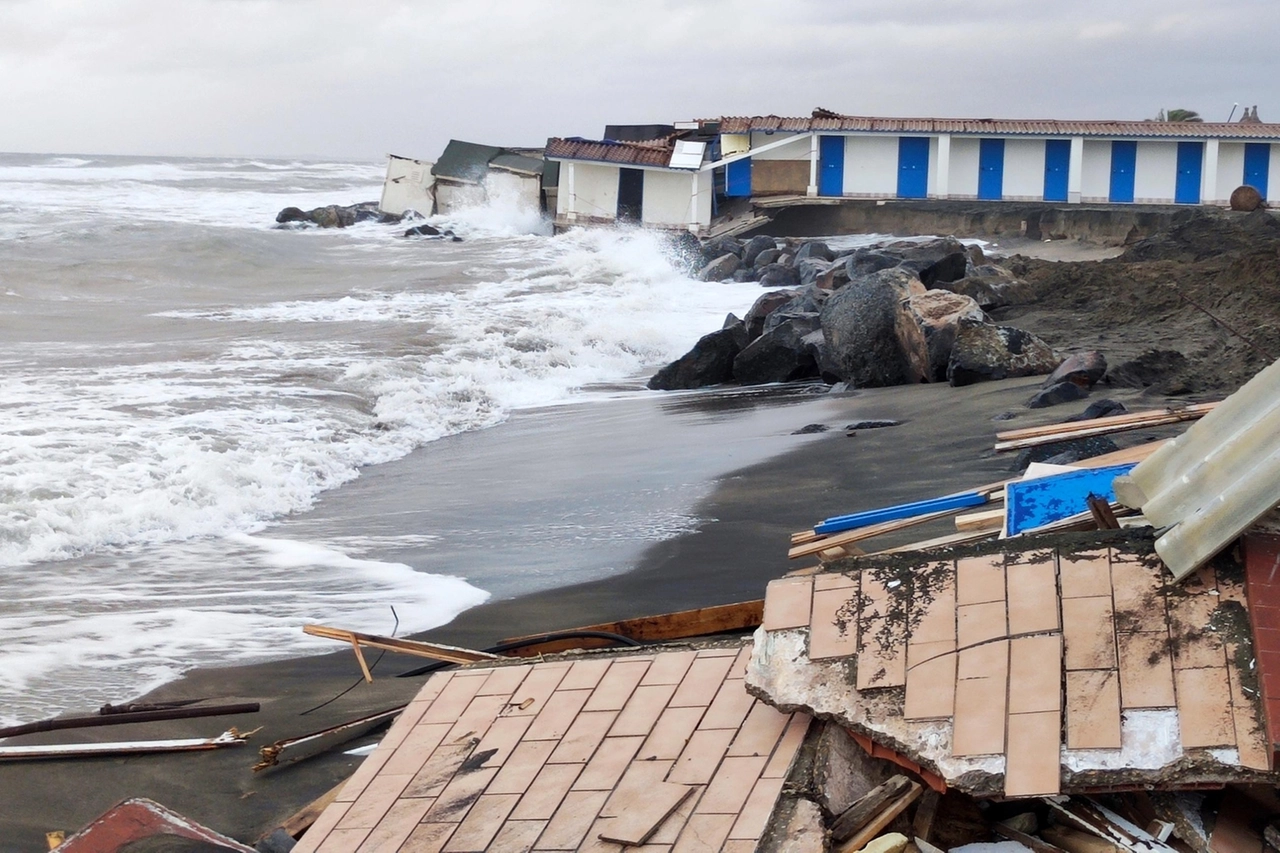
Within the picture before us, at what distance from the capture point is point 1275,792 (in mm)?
2861

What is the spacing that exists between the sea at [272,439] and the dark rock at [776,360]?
1121mm

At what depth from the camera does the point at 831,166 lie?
3766 centimetres

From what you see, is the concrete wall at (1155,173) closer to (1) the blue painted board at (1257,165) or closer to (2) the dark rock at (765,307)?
(1) the blue painted board at (1257,165)

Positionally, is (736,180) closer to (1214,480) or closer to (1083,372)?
(1083,372)

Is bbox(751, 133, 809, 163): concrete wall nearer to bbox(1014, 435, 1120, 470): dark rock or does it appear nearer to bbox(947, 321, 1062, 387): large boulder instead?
bbox(947, 321, 1062, 387): large boulder

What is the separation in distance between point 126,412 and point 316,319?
927cm

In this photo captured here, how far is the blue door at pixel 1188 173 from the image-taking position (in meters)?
36.2

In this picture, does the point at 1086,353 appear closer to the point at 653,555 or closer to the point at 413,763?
the point at 653,555

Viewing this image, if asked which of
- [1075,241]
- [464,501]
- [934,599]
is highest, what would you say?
[1075,241]

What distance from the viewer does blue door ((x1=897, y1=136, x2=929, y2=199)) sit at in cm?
3734

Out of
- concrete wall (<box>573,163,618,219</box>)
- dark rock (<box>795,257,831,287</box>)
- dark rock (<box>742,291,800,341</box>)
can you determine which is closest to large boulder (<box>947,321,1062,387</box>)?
dark rock (<box>742,291,800,341</box>)

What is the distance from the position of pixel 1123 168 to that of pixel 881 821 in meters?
37.7

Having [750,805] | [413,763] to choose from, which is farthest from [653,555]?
[750,805]

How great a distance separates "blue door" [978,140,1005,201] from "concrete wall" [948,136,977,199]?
0.15 m
